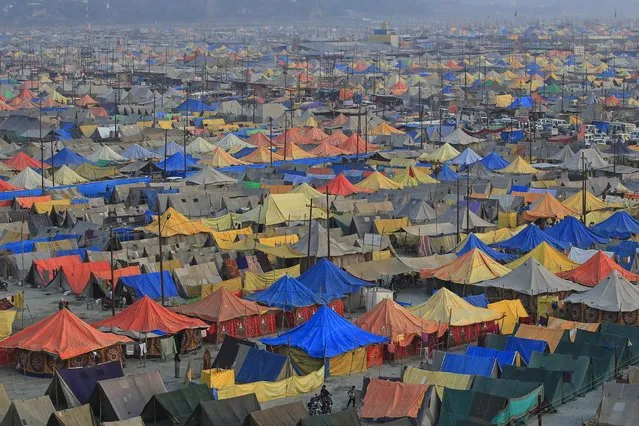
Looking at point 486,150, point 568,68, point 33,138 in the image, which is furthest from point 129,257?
point 568,68

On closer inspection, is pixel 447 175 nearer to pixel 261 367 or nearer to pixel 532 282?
pixel 532 282

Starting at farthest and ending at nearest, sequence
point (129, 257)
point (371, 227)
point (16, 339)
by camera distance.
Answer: point (371, 227), point (129, 257), point (16, 339)

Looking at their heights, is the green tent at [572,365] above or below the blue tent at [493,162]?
above

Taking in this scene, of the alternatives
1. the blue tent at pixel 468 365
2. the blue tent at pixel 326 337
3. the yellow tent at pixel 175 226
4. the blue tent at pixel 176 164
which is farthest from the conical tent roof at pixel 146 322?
the blue tent at pixel 176 164

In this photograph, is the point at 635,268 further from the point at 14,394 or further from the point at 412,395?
the point at 14,394

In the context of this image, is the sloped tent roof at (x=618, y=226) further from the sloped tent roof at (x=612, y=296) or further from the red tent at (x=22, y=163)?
the red tent at (x=22, y=163)

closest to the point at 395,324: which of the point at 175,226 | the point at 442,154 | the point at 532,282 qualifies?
the point at 532,282

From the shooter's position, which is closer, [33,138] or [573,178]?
[573,178]
